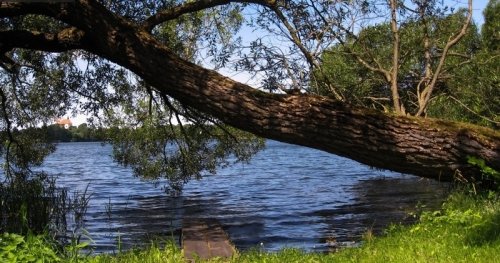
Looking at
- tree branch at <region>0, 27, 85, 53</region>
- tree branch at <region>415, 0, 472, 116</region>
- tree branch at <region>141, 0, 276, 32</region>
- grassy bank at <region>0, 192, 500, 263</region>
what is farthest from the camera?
tree branch at <region>415, 0, 472, 116</region>

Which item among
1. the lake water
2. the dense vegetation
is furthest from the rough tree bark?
the lake water

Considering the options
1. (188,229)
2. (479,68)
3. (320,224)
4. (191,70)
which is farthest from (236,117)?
(479,68)

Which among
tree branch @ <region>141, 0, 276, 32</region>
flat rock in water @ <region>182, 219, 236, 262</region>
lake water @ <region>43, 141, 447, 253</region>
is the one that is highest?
tree branch @ <region>141, 0, 276, 32</region>

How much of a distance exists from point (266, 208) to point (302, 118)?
954 centimetres

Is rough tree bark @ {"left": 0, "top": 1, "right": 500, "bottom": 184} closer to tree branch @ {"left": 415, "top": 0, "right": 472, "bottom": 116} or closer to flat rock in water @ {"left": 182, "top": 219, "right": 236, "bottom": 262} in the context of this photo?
tree branch @ {"left": 415, "top": 0, "right": 472, "bottom": 116}

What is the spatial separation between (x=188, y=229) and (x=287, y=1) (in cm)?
432

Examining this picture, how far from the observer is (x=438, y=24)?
1071 centimetres

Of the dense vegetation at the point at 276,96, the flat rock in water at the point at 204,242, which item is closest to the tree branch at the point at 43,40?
the dense vegetation at the point at 276,96

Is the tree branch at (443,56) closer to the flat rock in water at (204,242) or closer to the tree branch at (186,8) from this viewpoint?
the tree branch at (186,8)

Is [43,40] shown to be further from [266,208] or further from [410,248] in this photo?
[266,208]

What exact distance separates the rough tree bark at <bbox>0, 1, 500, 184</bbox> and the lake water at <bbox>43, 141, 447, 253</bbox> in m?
2.35

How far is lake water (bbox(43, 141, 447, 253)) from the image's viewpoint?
11977 mm

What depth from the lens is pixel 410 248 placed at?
6.32 meters

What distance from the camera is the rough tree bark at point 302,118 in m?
7.89
